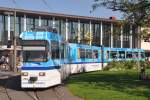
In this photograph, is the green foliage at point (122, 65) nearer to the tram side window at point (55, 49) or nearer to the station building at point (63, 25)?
the tram side window at point (55, 49)

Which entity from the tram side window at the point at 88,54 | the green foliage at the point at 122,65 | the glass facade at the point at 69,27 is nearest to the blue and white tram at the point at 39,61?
the tram side window at the point at 88,54

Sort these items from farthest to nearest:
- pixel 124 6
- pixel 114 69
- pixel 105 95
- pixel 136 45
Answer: pixel 136 45, pixel 114 69, pixel 124 6, pixel 105 95

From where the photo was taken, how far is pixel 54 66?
24.5 metres

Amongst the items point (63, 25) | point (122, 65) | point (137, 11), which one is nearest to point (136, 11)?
point (137, 11)

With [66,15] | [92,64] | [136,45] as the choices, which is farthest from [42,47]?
[136,45]

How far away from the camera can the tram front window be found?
79.2 feet

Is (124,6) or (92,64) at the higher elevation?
(124,6)

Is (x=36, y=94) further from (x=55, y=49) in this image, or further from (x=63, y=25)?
(x=63, y=25)

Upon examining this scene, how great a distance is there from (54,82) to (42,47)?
203cm

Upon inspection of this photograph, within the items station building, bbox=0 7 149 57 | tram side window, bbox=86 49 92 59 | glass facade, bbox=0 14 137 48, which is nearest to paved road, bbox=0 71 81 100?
tram side window, bbox=86 49 92 59

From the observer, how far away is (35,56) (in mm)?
24188

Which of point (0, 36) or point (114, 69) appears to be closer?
point (114, 69)

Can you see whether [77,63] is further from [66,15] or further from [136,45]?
[136,45]

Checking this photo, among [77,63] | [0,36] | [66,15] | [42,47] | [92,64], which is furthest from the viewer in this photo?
[66,15]
